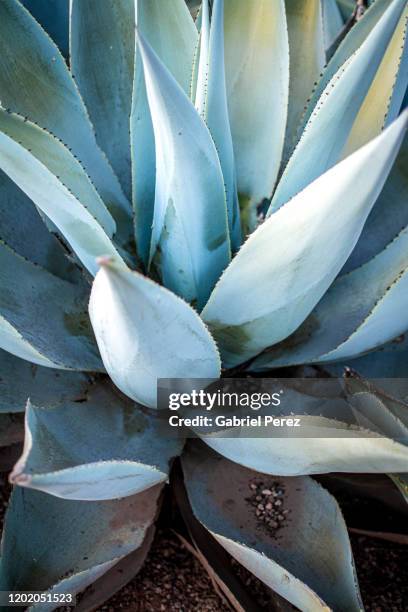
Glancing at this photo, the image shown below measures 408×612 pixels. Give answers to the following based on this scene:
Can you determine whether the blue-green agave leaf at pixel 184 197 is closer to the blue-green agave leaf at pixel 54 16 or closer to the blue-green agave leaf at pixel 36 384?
the blue-green agave leaf at pixel 36 384

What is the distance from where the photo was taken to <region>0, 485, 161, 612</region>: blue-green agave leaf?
0.87 meters

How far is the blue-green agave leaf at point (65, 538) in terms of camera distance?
0.87 meters

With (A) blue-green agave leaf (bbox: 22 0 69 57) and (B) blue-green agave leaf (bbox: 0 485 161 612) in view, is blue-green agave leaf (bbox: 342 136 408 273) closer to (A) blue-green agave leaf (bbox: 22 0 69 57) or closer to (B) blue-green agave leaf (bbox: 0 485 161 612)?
(B) blue-green agave leaf (bbox: 0 485 161 612)

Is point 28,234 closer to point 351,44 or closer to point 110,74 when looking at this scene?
point 110,74

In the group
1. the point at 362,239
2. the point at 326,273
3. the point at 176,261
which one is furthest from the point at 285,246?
the point at 362,239

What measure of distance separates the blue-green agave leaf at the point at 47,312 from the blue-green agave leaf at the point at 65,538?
0.18m

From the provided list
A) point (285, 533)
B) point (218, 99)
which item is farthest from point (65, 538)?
point (218, 99)

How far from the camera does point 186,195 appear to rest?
2.88ft

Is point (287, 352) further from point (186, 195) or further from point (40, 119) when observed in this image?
point (40, 119)

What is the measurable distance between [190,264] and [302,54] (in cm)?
43

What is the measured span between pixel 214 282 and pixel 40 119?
1.10 feet

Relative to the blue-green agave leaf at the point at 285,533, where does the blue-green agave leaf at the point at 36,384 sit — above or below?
above

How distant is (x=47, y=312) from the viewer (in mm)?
1013

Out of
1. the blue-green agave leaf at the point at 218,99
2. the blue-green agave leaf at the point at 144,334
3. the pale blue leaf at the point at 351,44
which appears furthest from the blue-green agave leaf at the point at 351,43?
the blue-green agave leaf at the point at 144,334
